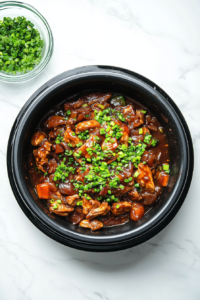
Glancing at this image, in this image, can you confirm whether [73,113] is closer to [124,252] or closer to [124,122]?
[124,122]

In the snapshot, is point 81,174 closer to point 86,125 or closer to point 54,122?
point 86,125

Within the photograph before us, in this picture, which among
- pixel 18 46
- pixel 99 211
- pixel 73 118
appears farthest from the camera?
pixel 18 46

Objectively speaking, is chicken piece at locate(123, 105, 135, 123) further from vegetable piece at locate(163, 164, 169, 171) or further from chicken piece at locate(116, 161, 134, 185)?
vegetable piece at locate(163, 164, 169, 171)

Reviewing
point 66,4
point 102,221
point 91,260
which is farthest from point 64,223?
point 66,4

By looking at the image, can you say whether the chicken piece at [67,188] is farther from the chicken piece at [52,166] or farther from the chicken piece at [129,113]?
the chicken piece at [129,113]

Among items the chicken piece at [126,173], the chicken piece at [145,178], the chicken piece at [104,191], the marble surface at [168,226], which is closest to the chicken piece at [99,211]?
the chicken piece at [104,191]

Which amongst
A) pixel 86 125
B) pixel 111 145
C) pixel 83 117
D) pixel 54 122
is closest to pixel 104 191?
pixel 111 145

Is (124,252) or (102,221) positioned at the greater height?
(102,221)
